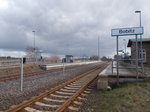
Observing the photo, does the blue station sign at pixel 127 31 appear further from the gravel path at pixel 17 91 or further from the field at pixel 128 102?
the gravel path at pixel 17 91

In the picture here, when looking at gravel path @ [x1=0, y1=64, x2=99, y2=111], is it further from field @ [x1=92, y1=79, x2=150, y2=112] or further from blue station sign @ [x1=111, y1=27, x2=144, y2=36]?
blue station sign @ [x1=111, y1=27, x2=144, y2=36]

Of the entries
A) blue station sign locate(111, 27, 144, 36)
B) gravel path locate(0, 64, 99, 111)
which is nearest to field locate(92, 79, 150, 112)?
gravel path locate(0, 64, 99, 111)

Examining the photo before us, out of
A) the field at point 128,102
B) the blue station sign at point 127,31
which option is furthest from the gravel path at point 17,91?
the blue station sign at point 127,31

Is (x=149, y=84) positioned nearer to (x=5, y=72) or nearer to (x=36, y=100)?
(x=36, y=100)

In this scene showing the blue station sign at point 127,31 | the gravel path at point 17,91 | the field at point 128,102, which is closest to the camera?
the field at point 128,102

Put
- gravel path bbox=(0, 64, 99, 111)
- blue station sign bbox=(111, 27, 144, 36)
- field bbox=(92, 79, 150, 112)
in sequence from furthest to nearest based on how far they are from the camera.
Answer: blue station sign bbox=(111, 27, 144, 36), gravel path bbox=(0, 64, 99, 111), field bbox=(92, 79, 150, 112)

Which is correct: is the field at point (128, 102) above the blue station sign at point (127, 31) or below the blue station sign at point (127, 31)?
below

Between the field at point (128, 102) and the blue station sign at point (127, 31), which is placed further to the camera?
the blue station sign at point (127, 31)

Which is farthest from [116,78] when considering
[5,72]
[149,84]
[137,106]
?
[5,72]

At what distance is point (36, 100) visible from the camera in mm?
6988

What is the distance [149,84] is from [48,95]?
19.0 feet

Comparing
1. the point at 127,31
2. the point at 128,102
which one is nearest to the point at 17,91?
the point at 128,102

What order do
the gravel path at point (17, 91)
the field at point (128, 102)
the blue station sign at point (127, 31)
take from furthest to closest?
1. the blue station sign at point (127, 31)
2. the gravel path at point (17, 91)
3. the field at point (128, 102)

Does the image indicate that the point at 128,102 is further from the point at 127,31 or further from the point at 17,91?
the point at 17,91
